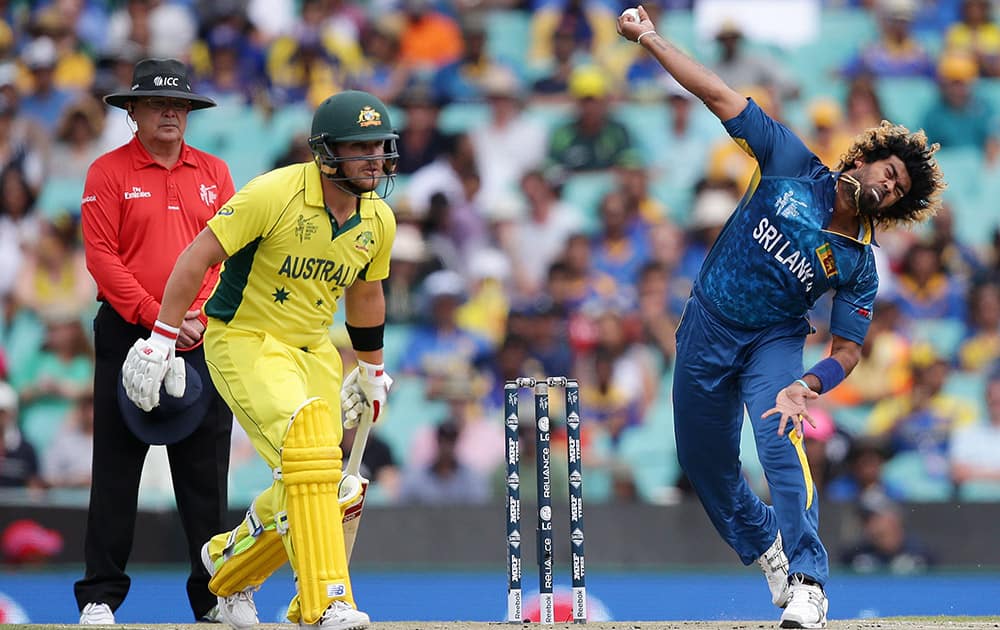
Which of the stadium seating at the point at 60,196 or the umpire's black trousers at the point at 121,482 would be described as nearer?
the umpire's black trousers at the point at 121,482

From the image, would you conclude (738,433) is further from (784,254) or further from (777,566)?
(784,254)

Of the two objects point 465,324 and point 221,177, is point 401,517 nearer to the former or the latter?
point 465,324

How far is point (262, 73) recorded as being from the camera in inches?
461

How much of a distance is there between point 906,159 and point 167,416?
299cm

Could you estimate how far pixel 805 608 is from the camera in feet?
17.3

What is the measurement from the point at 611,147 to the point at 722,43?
4.29 feet

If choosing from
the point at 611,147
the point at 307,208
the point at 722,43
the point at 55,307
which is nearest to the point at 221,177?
the point at 307,208

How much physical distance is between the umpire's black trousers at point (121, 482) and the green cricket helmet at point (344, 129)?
1.36m

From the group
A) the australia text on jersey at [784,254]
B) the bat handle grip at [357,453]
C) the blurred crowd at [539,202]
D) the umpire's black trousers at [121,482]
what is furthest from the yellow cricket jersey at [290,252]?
the blurred crowd at [539,202]

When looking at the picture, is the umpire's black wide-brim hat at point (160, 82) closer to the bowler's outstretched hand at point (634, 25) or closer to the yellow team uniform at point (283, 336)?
the yellow team uniform at point (283, 336)

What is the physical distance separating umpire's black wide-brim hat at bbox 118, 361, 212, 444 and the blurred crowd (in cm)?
327

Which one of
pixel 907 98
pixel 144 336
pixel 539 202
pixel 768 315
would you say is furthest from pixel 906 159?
pixel 907 98

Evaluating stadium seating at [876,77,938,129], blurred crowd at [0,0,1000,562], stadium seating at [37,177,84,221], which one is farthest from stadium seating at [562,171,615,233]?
stadium seating at [37,177,84,221]

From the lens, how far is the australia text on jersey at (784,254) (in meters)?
5.51
